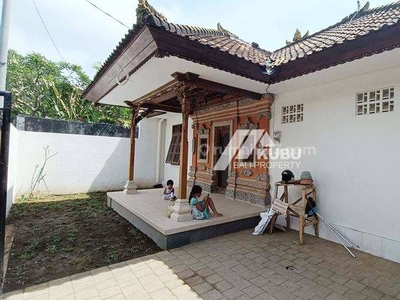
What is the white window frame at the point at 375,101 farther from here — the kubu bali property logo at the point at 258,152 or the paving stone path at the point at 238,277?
the paving stone path at the point at 238,277

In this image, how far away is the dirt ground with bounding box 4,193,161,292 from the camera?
289 cm

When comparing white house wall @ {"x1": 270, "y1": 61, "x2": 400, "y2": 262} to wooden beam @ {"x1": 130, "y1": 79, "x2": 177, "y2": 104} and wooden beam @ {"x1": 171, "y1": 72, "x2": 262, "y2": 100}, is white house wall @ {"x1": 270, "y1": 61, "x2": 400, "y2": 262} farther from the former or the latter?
wooden beam @ {"x1": 130, "y1": 79, "x2": 177, "y2": 104}

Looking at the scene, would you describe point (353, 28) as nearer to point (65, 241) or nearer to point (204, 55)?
point (204, 55)

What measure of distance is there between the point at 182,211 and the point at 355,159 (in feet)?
10.1

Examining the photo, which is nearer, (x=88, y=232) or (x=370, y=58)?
(x=370, y=58)

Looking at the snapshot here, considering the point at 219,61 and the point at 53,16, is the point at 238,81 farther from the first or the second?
the point at 53,16

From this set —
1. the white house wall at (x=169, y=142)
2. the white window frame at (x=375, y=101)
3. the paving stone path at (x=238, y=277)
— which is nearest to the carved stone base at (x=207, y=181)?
the white house wall at (x=169, y=142)

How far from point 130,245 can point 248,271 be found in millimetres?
2038

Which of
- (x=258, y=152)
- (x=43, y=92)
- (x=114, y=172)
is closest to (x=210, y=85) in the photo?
(x=258, y=152)

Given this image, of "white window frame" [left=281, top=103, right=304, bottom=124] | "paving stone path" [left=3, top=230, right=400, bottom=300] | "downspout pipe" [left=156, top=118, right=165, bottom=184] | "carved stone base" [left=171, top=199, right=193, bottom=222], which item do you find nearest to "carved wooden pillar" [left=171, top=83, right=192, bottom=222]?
"carved stone base" [left=171, top=199, right=193, bottom=222]

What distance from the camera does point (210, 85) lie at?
417cm

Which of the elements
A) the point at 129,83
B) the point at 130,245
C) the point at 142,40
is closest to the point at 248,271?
the point at 130,245

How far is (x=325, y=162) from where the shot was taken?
4.05 meters

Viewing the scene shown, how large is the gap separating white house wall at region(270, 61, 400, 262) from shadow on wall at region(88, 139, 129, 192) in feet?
21.7
